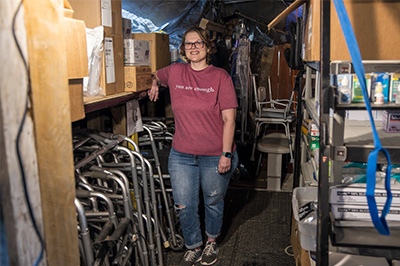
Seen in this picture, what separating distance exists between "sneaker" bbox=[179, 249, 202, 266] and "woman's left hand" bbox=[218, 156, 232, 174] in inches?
28.2

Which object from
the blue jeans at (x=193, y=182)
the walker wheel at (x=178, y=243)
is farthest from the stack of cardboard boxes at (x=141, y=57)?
the walker wheel at (x=178, y=243)

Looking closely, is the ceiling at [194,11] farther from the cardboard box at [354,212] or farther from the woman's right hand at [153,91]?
the cardboard box at [354,212]

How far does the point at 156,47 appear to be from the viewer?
328cm

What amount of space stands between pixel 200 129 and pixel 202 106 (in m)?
0.16

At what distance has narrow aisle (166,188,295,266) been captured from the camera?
10.4ft

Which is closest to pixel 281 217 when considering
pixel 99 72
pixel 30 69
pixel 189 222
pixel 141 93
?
pixel 189 222

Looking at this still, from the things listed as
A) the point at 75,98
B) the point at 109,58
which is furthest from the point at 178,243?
the point at 75,98

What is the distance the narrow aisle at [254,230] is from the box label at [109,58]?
152 cm

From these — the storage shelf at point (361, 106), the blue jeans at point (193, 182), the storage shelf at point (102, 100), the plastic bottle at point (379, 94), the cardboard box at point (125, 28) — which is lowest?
the blue jeans at point (193, 182)

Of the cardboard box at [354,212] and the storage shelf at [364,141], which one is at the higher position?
the storage shelf at [364,141]

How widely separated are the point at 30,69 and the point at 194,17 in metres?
4.07

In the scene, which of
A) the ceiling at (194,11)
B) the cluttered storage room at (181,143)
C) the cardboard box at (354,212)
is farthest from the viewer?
the ceiling at (194,11)

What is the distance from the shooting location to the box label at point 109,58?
2.41m

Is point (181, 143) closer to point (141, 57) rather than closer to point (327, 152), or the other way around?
point (141, 57)
